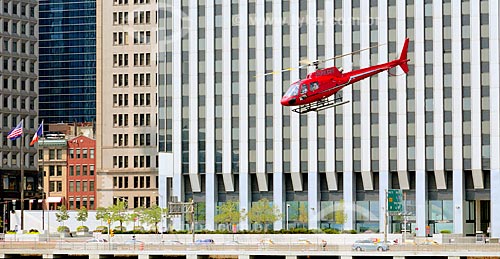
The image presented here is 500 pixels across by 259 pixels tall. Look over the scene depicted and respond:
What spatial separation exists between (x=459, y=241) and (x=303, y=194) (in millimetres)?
47578

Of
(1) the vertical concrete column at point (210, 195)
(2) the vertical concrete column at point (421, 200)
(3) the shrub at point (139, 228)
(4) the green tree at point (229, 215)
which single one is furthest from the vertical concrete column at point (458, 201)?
(3) the shrub at point (139, 228)

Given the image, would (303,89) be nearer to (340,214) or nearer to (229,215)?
(340,214)

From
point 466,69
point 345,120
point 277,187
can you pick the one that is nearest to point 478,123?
point 466,69

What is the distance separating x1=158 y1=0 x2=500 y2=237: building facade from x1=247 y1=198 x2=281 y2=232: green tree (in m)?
2.86

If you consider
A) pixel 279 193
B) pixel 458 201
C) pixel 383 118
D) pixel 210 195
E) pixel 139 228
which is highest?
pixel 383 118

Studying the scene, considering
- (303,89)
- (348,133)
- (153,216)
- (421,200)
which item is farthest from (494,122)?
(303,89)

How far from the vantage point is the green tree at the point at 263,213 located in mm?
184500

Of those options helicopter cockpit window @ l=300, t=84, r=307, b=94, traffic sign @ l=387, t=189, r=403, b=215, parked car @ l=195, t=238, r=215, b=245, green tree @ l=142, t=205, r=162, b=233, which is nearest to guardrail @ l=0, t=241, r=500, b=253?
parked car @ l=195, t=238, r=215, b=245

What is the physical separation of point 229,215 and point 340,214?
1641 cm

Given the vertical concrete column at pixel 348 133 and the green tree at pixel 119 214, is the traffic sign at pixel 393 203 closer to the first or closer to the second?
the vertical concrete column at pixel 348 133

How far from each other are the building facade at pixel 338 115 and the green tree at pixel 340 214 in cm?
45

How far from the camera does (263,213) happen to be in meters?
185

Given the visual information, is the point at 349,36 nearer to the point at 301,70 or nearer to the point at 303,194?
the point at 301,70

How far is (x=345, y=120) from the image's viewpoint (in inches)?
7372
